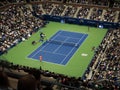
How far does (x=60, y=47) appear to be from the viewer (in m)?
41.7

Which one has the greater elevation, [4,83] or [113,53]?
[4,83]

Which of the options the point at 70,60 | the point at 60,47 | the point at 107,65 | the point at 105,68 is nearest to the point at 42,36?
the point at 60,47

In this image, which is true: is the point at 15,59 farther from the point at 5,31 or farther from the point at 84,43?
the point at 84,43

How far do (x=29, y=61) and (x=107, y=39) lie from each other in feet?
44.1

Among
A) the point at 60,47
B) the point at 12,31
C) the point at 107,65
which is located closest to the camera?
the point at 107,65

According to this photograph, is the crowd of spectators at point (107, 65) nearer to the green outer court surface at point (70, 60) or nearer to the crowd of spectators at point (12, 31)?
the green outer court surface at point (70, 60)

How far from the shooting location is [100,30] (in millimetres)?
49250

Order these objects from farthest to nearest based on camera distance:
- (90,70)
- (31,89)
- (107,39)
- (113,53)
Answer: (107,39)
(113,53)
(90,70)
(31,89)

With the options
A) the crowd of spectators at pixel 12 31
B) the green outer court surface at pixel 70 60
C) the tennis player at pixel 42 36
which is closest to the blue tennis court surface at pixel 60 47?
the green outer court surface at pixel 70 60

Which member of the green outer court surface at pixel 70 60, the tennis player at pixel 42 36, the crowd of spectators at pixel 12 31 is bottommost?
the green outer court surface at pixel 70 60

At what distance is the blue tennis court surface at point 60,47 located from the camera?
37.8 m

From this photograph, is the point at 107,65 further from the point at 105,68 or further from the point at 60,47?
the point at 60,47

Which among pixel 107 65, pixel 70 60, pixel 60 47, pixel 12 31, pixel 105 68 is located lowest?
pixel 70 60

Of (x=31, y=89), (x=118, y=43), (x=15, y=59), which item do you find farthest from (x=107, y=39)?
(x=31, y=89)
